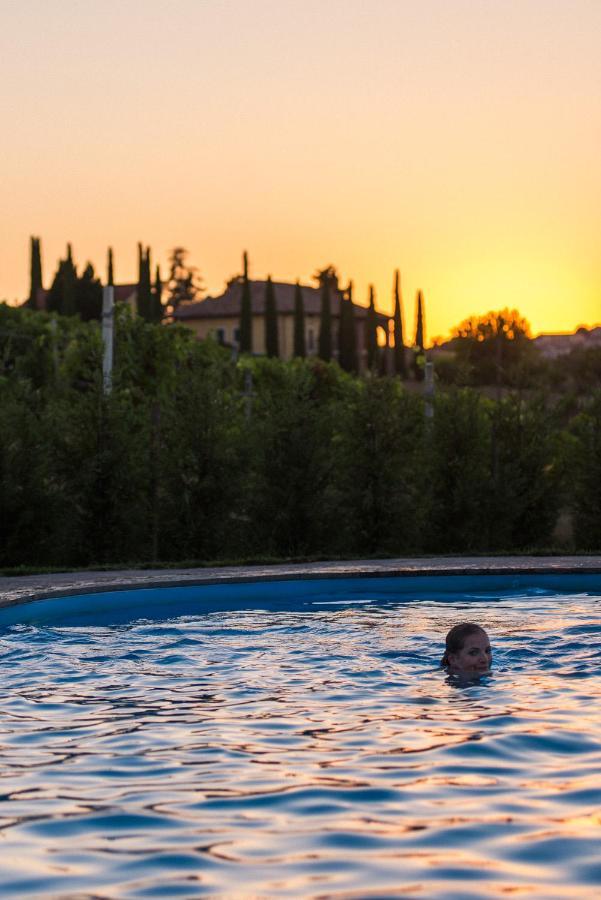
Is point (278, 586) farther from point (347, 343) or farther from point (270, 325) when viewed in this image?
point (347, 343)

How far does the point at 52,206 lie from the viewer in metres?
24.7

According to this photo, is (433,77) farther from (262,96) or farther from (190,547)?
(190,547)

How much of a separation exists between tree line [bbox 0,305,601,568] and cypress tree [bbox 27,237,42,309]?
49589mm

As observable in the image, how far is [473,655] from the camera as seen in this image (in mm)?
9195

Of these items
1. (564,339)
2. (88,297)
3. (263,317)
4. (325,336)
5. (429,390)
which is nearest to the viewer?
(429,390)

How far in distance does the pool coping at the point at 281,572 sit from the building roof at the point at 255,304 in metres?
69.1

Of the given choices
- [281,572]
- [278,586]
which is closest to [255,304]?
[281,572]

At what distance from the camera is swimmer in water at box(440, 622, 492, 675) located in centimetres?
916

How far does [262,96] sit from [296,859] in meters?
14.2

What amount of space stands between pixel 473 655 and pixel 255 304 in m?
78.1

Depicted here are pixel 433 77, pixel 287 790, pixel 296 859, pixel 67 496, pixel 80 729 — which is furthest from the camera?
pixel 433 77

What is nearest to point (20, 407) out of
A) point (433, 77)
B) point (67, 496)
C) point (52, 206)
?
point (67, 496)

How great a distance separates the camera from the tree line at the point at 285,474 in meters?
16.5

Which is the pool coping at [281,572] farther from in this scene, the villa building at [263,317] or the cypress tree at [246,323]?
the villa building at [263,317]
